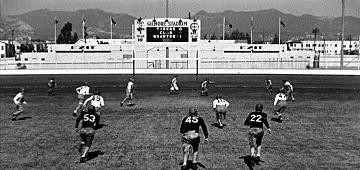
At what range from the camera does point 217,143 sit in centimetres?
1712

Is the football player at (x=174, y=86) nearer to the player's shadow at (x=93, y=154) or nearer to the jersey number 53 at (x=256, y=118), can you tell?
the player's shadow at (x=93, y=154)

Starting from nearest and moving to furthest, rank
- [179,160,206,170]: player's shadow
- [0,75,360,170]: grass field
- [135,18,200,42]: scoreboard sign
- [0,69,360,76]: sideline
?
[179,160,206,170]: player's shadow, [0,75,360,170]: grass field, [0,69,360,76]: sideline, [135,18,200,42]: scoreboard sign

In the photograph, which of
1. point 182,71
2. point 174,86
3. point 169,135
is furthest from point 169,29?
point 169,135

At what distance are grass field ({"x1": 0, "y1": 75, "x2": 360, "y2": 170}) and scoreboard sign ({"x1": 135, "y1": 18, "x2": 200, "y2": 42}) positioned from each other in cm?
2618

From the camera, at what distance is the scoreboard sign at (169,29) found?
5956cm

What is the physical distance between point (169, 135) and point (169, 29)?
42.1 m

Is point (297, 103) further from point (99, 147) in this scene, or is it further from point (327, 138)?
point (99, 147)

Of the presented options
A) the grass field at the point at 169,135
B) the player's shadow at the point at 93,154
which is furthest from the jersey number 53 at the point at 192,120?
the player's shadow at the point at 93,154

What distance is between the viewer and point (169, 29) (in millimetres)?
59594

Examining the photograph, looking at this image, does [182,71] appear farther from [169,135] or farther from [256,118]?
[256,118]

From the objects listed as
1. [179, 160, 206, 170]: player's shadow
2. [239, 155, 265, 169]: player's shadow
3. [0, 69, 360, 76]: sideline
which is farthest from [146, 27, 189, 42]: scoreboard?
[179, 160, 206, 170]: player's shadow

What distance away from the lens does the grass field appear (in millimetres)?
14453

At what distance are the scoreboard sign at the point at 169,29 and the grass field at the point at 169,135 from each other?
85.9 feet

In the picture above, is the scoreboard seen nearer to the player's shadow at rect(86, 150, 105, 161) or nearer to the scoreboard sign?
the scoreboard sign
